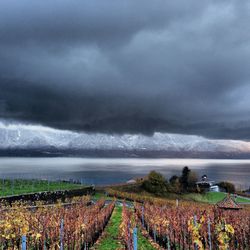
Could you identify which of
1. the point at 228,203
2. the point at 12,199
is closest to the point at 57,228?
the point at 228,203

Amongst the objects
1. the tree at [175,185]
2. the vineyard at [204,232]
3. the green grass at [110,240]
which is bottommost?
the tree at [175,185]

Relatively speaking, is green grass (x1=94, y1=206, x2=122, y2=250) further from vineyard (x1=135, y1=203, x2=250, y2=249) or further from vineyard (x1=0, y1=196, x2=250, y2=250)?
vineyard (x1=135, y1=203, x2=250, y2=249)

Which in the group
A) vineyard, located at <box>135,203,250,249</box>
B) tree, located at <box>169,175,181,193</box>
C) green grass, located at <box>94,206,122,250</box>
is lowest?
tree, located at <box>169,175,181,193</box>

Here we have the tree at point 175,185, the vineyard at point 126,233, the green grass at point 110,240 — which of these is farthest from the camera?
the tree at point 175,185

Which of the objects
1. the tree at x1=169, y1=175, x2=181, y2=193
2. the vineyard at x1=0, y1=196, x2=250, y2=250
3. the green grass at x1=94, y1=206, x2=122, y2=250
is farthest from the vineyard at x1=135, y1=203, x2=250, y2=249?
the tree at x1=169, y1=175, x2=181, y2=193

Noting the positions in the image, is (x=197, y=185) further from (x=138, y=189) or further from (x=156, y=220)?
(x=156, y=220)

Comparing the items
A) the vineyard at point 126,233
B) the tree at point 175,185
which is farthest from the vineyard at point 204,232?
the tree at point 175,185

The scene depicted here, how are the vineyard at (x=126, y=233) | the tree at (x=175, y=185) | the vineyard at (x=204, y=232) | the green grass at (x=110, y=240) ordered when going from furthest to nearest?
the tree at (x=175, y=185) → the green grass at (x=110, y=240) → the vineyard at (x=204, y=232) → the vineyard at (x=126, y=233)

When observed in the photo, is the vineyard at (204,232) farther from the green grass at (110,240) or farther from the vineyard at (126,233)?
the green grass at (110,240)

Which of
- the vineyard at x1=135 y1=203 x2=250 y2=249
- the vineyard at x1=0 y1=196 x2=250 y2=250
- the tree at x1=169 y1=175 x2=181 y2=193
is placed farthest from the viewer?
the tree at x1=169 y1=175 x2=181 y2=193

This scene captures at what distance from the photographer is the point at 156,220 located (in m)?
16.4

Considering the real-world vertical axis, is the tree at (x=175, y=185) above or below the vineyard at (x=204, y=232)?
below

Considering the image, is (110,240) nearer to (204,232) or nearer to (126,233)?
(126,233)

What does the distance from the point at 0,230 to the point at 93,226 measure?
5.31m
